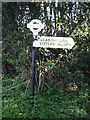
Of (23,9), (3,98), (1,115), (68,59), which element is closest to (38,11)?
(23,9)

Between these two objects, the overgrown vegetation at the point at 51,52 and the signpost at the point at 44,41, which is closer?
the signpost at the point at 44,41

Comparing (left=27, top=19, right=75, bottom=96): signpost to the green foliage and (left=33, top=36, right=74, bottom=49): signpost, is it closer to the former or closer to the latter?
(left=33, top=36, right=74, bottom=49): signpost

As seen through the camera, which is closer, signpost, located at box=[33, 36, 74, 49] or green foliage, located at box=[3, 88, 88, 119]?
green foliage, located at box=[3, 88, 88, 119]

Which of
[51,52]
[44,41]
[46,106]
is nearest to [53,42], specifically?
[44,41]

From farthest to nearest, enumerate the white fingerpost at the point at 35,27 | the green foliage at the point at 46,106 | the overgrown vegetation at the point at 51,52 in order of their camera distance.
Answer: the overgrown vegetation at the point at 51,52, the white fingerpost at the point at 35,27, the green foliage at the point at 46,106

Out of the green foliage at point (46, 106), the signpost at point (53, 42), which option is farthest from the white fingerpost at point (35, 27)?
the green foliage at point (46, 106)

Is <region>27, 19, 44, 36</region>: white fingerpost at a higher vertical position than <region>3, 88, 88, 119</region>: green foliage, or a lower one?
higher

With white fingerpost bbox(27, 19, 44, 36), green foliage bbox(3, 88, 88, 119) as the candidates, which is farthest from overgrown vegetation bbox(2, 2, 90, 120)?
white fingerpost bbox(27, 19, 44, 36)

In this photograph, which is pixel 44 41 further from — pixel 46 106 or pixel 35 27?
pixel 46 106

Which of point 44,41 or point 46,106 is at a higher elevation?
point 44,41

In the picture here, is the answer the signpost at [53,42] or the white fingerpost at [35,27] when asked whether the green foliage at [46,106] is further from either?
the white fingerpost at [35,27]

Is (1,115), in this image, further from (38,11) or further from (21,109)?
(38,11)

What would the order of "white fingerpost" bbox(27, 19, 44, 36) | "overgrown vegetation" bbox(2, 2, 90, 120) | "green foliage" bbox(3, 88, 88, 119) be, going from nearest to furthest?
1. "green foliage" bbox(3, 88, 88, 119)
2. "white fingerpost" bbox(27, 19, 44, 36)
3. "overgrown vegetation" bbox(2, 2, 90, 120)

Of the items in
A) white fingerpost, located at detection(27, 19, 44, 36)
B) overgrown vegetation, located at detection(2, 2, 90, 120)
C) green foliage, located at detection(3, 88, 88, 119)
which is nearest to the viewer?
green foliage, located at detection(3, 88, 88, 119)
